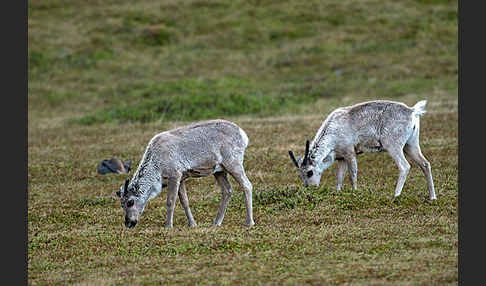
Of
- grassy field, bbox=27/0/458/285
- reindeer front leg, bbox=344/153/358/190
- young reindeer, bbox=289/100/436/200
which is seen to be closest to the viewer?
grassy field, bbox=27/0/458/285

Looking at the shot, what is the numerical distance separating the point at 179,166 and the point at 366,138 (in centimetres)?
440

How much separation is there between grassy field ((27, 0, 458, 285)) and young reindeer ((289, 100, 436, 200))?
22.3 inches

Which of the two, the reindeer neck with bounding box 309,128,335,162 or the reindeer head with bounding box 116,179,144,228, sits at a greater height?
the reindeer neck with bounding box 309,128,335,162

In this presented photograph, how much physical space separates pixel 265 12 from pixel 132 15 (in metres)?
8.99

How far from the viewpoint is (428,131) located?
70.5 ft

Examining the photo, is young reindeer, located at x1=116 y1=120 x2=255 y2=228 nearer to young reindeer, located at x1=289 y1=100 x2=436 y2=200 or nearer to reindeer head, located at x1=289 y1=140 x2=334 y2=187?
young reindeer, located at x1=289 y1=100 x2=436 y2=200

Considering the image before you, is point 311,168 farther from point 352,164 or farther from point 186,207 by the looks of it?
point 186,207

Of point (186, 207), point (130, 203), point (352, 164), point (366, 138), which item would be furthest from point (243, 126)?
point (130, 203)

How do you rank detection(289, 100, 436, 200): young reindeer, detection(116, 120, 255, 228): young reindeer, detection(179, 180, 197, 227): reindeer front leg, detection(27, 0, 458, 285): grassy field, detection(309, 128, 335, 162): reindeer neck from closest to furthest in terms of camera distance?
detection(27, 0, 458, 285): grassy field, detection(116, 120, 255, 228): young reindeer, detection(179, 180, 197, 227): reindeer front leg, detection(289, 100, 436, 200): young reindeer, detection(309, 128, 335, 162): reindeer neck

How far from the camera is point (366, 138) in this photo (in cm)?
1466

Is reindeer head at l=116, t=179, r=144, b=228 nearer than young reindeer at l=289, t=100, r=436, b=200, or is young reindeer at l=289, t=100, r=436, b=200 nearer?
reindeer head at l=116, t=179, r=144, b=228

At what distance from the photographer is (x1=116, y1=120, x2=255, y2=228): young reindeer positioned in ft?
41.3

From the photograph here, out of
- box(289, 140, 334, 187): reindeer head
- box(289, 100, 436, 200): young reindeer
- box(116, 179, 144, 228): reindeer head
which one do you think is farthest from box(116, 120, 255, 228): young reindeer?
box(289, 140, 334, 187): reindeer head

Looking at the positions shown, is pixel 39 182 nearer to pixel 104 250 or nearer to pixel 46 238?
pixel 46 238
